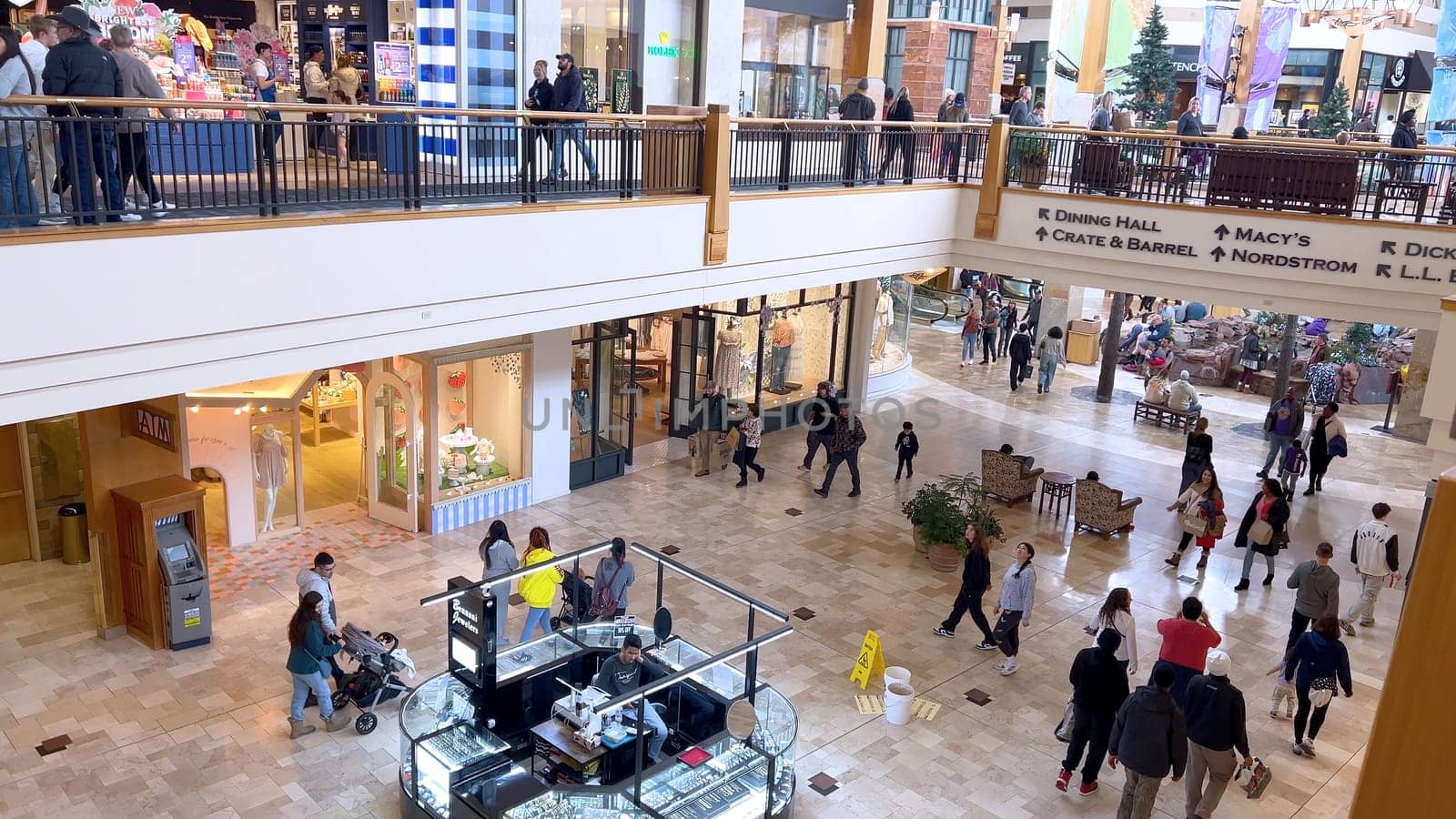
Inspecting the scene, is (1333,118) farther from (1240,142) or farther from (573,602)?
(573,602)

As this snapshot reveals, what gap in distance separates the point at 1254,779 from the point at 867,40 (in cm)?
1681

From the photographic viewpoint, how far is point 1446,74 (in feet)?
89.3

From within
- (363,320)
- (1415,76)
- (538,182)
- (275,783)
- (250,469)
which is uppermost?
(1415,76)

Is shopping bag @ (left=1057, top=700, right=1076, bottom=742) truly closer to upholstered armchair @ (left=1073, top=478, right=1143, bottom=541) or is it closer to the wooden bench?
upholstered armchair @ (left=1073, top=478, right=1143, bottom=541)

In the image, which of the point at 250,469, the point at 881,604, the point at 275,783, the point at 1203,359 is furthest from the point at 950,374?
the point at 275,783

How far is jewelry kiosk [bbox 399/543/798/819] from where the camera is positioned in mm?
7602

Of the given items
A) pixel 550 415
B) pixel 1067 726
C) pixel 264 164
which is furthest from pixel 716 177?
pixel 1067 726

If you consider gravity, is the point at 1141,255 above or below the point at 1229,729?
above

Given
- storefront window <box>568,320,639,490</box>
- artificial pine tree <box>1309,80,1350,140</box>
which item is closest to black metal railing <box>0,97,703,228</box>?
storefront window <box>568,320,639,490</box>

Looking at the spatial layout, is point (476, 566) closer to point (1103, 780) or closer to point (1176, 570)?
point (1103, 780)

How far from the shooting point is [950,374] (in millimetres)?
24109

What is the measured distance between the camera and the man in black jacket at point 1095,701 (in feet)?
27.9

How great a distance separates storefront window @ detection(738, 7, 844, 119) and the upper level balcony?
5.11 metres

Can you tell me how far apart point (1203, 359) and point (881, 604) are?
A: 14.6m
